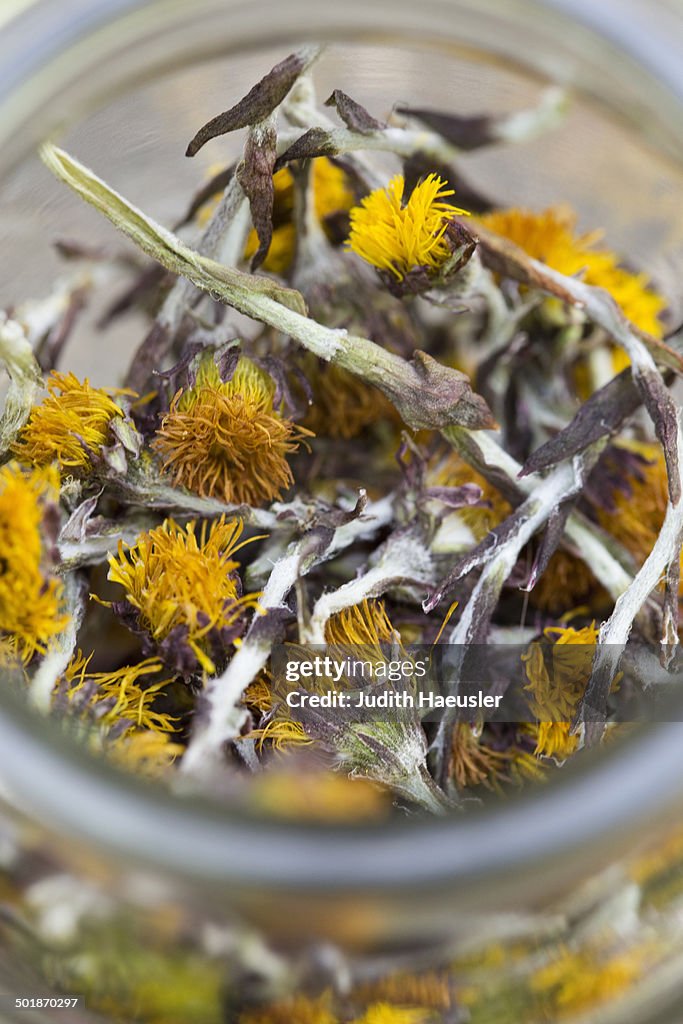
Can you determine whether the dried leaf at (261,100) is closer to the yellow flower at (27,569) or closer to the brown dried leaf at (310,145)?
the brown dried leaf at (310,145)

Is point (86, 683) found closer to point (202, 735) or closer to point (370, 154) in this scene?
point (202, 735)

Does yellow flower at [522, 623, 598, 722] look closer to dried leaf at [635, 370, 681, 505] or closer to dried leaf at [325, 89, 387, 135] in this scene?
dried leaf at [635, 370, 681, 505]

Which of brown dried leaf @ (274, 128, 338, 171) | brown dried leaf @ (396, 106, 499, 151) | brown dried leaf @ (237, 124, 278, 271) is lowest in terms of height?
brown dried leaf @ (237, 124, 278, 271)

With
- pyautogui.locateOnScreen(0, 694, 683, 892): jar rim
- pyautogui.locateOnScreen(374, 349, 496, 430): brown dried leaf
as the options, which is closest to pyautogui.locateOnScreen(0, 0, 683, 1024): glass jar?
pyautogui.locateOnScreen(0, 694, 683, 892): jar rim

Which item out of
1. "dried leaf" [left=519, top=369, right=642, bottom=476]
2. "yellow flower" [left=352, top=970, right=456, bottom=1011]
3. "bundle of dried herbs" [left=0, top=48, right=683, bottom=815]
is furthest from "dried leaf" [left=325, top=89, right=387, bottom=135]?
"yellow flower" [left=352, top=970, right=456, bottom=1011]

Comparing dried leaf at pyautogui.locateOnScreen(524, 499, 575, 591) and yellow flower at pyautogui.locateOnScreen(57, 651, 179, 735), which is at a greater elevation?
dried leaf at pyautogui.locateOnScreen(524, 499, 575, 591)

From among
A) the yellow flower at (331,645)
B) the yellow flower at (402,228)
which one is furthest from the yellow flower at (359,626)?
the yellow flower at (402,228)

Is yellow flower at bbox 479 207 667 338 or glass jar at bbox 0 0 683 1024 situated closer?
glass jar at bbox 0 0 683 1024
